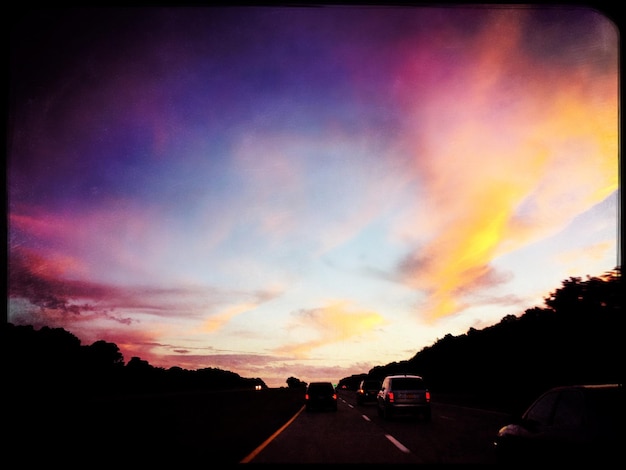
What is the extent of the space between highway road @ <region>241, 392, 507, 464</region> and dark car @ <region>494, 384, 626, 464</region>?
275 cm

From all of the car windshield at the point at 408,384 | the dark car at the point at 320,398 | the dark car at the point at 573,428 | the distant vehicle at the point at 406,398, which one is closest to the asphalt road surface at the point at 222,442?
the distant vehicle at the point at 406,398

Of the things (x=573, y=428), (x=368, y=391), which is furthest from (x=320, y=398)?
(x=573, y=428)

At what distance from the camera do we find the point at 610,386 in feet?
22.4

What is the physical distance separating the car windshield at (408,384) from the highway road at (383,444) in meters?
2.59

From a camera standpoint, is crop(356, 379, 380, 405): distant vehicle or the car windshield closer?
the car windshield

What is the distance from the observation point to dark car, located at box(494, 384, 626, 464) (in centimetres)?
611

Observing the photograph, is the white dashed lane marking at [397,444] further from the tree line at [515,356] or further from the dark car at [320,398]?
the dark car at [320,398]

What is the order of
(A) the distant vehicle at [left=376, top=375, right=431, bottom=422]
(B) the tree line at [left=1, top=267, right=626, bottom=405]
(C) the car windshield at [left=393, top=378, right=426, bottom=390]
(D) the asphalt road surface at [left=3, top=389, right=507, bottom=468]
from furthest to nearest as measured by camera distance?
(B) the tree line at [left=1, top=267, right=626, bottom=405] < (C) the car windshield at [left=393, top=378, right=426, bottom=390] < (A) the distant vehicle at [left=376, top=375, right=431, bottom=422] < (D) the asphalt road surface at [left=3, top=389, right=507, bottom=468]

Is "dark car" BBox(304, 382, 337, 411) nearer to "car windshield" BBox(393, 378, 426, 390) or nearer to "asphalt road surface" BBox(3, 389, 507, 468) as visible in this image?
"car windshield" BBox(393, 378, 426, 390)

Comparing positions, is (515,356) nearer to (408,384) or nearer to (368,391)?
(368,391)

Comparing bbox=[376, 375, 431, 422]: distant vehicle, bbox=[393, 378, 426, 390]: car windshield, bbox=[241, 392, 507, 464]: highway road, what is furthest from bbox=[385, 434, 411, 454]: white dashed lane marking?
bbox=[393, 378, 426, 390]: car windshield

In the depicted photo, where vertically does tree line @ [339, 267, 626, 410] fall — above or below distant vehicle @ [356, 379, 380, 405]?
above

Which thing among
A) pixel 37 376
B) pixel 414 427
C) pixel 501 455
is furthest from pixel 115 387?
pixel 501 455

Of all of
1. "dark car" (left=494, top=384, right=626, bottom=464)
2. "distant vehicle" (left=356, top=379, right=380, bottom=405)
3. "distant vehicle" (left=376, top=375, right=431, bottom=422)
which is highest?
"dark car" (left=494, top=384, right=626, bottom=464)
